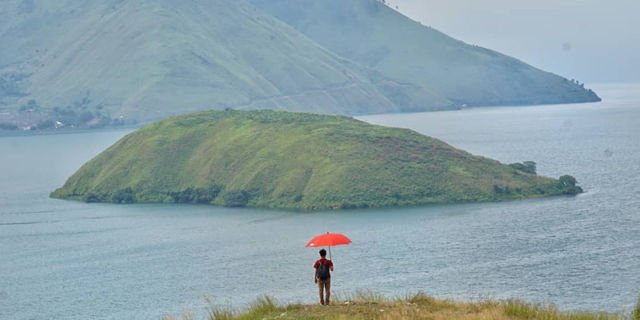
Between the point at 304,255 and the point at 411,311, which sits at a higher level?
the point at 304,255

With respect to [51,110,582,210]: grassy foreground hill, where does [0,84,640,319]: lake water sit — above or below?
below

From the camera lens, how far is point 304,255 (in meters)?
110

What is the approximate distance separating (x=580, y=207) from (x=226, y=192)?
6121 cm

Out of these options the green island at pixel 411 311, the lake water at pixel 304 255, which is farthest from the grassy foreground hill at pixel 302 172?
the green island at pixel 411 311

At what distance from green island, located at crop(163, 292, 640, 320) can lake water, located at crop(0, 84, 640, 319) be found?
33.7 meters

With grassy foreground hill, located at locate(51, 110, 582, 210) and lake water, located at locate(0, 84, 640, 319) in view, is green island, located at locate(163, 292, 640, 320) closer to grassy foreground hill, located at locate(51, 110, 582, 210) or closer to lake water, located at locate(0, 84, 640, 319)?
lake water, located at locate(0, 84, 640, 319)

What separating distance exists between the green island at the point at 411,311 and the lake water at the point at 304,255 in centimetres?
3367

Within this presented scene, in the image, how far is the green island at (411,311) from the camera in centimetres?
4088

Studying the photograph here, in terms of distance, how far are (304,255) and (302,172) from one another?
57720 mm

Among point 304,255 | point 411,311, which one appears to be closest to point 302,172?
point 304,255

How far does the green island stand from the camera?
40.9m

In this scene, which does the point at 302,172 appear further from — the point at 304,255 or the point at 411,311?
the point at 411,311

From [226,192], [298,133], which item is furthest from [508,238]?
[298,133]

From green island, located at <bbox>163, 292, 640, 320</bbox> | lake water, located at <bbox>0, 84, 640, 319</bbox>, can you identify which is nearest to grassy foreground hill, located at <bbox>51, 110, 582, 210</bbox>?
lake water, located at <bbox>0, 84, 640, 319</bbox>
